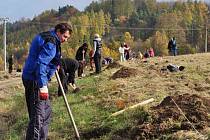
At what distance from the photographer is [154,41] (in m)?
116

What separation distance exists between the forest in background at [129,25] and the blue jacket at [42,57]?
3523 inches

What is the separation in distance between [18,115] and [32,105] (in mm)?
6021

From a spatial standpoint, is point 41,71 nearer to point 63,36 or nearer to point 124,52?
point 63,36

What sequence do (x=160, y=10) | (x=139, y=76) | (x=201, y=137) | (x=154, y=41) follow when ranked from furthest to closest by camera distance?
(x=160, y=10), (x=154, y=41), (x=139, y=76), (x=201, y=137)

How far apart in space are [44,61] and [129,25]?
421 feet

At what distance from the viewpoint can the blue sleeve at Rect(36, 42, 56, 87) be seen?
26.7 feet

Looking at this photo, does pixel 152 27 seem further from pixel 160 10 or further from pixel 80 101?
pixel 80 101

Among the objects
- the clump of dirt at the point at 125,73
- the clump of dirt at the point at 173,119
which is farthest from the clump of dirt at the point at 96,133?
the clump of dirt at the point at 125,73

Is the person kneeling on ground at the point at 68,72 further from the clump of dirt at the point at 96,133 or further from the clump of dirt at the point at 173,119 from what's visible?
the clump of dirt at the point at 173,119

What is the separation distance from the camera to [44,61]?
8156mm

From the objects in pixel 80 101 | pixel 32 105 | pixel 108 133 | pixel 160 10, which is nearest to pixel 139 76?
pixel 80 101

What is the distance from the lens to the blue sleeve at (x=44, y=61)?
8.14 meters

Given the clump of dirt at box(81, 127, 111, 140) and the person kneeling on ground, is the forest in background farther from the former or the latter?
the clump of dirt at box(81, 127, 111, 140)

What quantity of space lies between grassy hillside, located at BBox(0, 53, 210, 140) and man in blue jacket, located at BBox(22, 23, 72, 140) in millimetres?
1677
